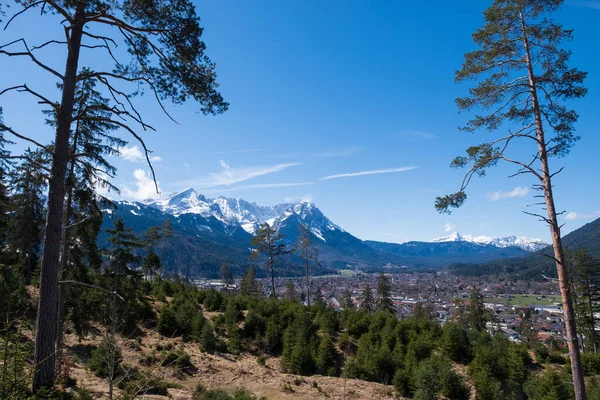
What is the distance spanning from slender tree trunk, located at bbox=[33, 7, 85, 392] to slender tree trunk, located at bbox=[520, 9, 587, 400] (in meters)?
10.1

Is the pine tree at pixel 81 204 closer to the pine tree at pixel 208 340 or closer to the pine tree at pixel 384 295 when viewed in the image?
the pine tree at pixel 208 340

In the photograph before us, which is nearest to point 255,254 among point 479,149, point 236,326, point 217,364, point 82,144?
point 236,326

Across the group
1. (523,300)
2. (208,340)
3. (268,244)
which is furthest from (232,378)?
(523,300)

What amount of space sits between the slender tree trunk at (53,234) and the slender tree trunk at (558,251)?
1013 centimetres

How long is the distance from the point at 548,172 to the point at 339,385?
12.1m

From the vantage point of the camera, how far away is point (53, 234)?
5.29 metres

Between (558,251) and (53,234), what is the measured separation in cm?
1049

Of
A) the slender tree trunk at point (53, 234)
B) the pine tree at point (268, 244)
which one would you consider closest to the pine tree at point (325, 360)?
the pine tree at point (268, 244)

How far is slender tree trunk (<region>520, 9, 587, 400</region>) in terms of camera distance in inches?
297

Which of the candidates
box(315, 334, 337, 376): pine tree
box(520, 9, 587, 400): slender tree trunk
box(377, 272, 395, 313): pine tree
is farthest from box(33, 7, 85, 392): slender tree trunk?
box(377, 272, 395, 313): pine tree

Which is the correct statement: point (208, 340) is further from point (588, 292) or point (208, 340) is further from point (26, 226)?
point (588, 292)

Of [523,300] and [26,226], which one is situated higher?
[26,226]

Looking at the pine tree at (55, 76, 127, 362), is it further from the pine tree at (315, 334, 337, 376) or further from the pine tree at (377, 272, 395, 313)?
the pine tree at (377, 272, 395, 313)

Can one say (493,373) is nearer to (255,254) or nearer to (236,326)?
(236,326)
